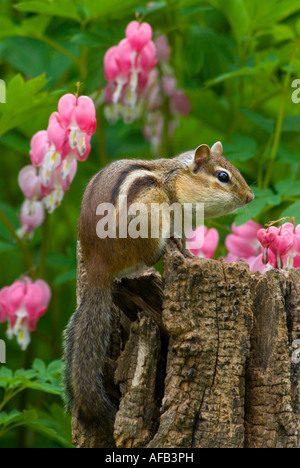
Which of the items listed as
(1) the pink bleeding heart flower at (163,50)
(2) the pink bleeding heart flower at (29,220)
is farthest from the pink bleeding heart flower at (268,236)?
(1) the pink bleeding heart flower at (163,50)

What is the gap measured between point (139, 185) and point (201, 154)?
40 cm

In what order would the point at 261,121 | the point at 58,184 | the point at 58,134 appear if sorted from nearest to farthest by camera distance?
the point at 58,134 → the point at 58,184 → the point at 261,121

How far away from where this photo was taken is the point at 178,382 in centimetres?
221

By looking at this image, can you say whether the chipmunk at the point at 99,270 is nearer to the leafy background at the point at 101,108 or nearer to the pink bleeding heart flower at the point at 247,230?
the leafy background at the point at 101,108

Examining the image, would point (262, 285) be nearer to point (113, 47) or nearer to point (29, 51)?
point (113, 47)

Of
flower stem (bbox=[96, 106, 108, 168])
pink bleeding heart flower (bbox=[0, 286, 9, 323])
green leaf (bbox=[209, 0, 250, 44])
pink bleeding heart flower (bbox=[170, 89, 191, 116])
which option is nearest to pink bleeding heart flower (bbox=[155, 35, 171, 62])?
pink bleeding heart flower (bbox=[170, 89, 191, 116])

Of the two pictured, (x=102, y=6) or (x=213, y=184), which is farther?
(x=102, y=6)

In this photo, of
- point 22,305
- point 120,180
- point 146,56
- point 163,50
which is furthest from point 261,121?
point 22,305

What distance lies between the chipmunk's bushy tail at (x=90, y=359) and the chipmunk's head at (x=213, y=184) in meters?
0.58

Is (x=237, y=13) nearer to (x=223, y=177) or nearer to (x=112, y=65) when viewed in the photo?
(x=112, y=65)

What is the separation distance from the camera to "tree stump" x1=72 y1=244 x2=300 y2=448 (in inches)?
85.9

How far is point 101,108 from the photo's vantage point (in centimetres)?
393

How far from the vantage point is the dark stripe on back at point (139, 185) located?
2391mm

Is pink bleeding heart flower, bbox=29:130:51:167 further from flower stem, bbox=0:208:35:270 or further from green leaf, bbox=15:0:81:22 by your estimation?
green leaf, bbox=15:0:81:22
